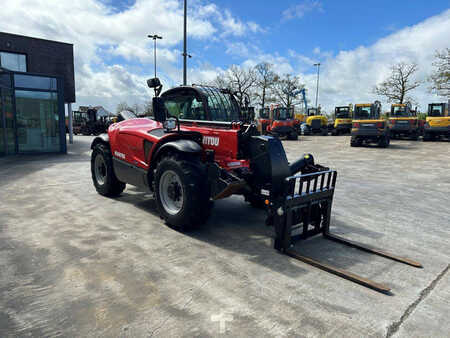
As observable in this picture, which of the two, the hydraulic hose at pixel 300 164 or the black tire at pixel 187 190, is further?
the hydraulic hose at pixel 300 164

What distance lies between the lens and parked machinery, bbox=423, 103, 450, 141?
69.4 feet

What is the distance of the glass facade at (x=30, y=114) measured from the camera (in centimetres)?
1358

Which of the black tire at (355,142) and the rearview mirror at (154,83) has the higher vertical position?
the rearview mirror at (154,83)

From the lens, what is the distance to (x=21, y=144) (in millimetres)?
14320

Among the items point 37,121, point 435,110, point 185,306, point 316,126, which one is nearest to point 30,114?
point 37,121

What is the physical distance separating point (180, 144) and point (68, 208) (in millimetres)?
2744

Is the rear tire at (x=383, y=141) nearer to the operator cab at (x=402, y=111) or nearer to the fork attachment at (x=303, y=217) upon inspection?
the operator cab at (x=402, y=111)

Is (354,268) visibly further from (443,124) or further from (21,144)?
(443,124)

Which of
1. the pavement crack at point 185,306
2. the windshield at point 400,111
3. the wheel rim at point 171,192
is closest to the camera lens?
the pavement crack at point 185,306

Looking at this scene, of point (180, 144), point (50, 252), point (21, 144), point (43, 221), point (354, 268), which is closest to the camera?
point (354, 268)

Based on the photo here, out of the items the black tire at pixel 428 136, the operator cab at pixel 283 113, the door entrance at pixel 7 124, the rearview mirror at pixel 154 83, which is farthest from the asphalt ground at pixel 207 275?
the operator cab at pixel 283 113

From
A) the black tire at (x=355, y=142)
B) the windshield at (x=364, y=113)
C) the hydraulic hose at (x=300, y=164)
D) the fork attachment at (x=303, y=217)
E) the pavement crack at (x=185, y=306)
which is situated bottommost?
the pavement crack at (x=185, y=306)

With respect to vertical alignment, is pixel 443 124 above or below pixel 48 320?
above

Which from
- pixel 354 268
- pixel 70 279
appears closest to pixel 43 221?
pixel 70 279
